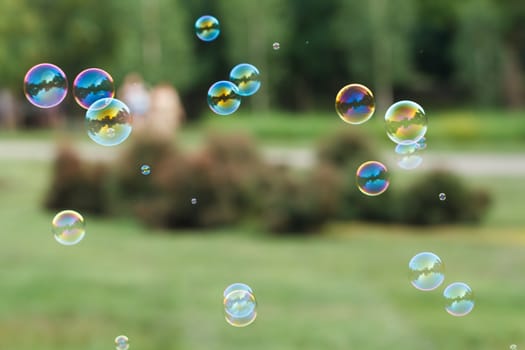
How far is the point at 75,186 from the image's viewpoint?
11523 mm

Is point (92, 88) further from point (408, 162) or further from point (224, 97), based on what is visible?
point (408, 162)

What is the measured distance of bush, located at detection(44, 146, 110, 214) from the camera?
1146cm

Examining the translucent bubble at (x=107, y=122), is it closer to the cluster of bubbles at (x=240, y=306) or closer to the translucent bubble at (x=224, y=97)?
the translucent bubble at (x=224, y=97)

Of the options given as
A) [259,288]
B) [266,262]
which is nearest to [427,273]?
[259,288]

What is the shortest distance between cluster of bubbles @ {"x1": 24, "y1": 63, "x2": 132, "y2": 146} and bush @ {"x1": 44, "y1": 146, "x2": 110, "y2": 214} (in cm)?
580

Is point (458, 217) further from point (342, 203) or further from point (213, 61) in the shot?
point (213, 61)

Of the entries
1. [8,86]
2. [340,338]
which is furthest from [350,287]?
[8,86]

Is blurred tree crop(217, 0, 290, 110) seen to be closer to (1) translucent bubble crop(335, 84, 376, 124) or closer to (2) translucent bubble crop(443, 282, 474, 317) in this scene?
(1) translucent bubble crop(335, 84, 376, 124)

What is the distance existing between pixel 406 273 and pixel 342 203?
297 cm

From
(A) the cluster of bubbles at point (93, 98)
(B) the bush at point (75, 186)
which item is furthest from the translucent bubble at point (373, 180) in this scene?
(B) the bush at point (75, 186)

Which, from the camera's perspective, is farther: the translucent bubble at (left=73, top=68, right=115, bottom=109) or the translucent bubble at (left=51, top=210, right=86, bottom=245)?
the translucent bubble at (left=51, top=210, right=86, bottom=245)

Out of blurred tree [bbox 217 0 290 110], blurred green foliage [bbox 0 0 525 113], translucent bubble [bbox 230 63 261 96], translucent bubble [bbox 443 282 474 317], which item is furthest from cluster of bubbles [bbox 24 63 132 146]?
blurred tree [bbox 217 0 290 110]

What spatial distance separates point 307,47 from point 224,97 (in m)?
34.3

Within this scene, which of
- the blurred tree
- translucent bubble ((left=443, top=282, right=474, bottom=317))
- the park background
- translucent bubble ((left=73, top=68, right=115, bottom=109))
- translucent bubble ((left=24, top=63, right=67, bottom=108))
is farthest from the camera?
the blurred tree
